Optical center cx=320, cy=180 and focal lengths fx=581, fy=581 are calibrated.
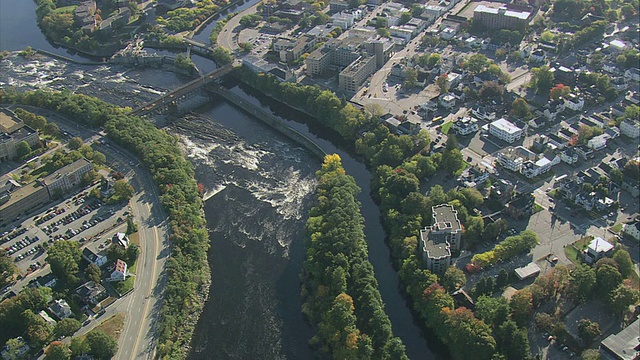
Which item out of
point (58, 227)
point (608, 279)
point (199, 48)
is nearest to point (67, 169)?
point (58, 227)

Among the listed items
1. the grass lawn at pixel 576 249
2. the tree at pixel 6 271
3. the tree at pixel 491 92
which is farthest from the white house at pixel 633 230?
the tree at pixel 6 271

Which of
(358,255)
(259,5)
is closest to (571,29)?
(259,5)

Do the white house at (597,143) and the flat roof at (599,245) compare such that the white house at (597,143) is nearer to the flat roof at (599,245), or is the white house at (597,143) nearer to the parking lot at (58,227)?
the flat roof at (599,245)

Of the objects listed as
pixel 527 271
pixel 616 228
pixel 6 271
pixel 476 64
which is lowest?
pixel 616 228

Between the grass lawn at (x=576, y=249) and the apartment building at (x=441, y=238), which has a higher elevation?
the apartment building at (x=441, y=238)

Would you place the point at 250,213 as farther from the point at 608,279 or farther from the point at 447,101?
the point at 608,279

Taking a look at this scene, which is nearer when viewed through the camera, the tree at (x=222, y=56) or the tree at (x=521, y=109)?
the tree at (x=521, y=109)

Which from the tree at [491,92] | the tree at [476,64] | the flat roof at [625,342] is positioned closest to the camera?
the flat roof at [625,342]

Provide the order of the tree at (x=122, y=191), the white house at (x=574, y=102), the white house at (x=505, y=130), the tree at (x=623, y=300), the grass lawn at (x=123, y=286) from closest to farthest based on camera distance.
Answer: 1. the tree at (x=623, y=300)
2. the grass lawn at (x=123, y=286)
3. the tree at (x=122, y=191)
4. the white house at (x=505, y=130)
5. the white house at (x=574, y=102)
